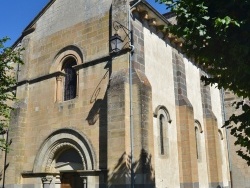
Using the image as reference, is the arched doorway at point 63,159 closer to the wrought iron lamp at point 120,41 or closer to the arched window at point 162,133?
the arched window at point 162,133

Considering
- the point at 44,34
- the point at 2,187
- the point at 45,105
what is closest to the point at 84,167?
the point at 45,105

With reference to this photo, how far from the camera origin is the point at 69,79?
44.5ft

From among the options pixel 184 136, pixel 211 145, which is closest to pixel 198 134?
pixel 211 145

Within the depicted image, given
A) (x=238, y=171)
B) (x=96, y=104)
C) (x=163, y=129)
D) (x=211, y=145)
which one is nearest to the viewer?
(x=96, y=104)

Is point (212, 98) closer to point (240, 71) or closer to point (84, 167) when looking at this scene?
point (84, 167)

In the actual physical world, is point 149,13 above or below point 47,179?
above

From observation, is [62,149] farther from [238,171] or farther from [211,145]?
[238,171]

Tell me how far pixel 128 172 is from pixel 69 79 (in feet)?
17.2

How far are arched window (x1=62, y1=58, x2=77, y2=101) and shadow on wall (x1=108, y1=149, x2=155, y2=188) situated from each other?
406 cm

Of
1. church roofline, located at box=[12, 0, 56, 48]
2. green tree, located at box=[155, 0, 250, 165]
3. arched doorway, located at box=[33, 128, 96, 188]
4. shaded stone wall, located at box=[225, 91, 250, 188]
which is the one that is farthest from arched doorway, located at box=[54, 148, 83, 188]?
shaded stone wall, located at box=[225, 91, 250, 188]

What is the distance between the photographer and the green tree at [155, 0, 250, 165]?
572 cm

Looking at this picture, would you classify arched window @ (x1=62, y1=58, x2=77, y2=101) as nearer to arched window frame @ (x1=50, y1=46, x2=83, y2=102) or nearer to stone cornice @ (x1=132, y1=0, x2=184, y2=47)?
arched window frame @ (x1=50, y1=46, x2=83, y2=102)

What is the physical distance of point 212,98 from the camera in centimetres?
1897

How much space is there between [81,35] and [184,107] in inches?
214
